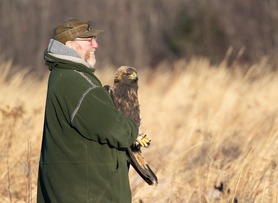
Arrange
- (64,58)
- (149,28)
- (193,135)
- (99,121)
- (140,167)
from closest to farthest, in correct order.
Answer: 1. (99,121)
2. (64,58)
3. (140,167)
4. (193,135)
5. (149,28)

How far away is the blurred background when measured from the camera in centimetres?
2934

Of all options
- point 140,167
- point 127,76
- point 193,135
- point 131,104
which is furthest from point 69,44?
point 193,135

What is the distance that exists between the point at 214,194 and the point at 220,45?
22.3 meters

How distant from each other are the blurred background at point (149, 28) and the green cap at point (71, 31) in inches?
852

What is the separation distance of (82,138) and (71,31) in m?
0.61

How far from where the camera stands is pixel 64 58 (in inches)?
196

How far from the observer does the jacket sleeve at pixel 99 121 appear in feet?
15.8

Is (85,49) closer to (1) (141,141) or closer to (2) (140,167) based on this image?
(1) (141,141)

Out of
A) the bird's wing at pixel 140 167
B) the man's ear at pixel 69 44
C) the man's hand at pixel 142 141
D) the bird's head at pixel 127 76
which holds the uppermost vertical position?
the man's ear at pixel 69 44

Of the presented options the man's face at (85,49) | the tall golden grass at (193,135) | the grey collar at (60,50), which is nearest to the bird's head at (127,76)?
the man's face at (85,49)

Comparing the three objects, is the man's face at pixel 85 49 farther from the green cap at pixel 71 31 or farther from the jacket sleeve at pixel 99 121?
the jacket sleeve at pixel 99 121

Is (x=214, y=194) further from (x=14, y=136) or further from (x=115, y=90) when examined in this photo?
(x=14, y=136)

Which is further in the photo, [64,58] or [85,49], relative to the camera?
[85,49]

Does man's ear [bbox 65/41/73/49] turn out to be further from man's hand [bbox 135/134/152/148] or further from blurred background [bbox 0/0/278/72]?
blurred background [bbox 0/0/278/72]
